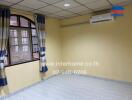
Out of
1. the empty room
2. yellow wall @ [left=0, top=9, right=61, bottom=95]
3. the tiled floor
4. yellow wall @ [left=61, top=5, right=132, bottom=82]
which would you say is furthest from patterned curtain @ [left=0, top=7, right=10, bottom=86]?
yellow wall @ [left=61, top=5, right=132, bottom=82]

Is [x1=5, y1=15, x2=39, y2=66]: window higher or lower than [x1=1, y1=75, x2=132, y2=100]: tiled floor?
higher

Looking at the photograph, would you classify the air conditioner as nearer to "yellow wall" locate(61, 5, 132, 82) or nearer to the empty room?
the empty room

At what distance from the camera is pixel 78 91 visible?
3150 mm

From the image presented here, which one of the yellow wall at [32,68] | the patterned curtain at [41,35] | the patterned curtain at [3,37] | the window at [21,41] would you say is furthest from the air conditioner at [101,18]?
the patterned curtain at [3,37]

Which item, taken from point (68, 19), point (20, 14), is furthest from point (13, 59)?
point (68, 19)

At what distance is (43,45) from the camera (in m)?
3.91

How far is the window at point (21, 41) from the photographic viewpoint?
10.4ft

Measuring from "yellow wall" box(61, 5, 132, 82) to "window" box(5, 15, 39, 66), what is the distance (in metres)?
1.49

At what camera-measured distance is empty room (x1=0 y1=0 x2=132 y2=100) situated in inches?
115

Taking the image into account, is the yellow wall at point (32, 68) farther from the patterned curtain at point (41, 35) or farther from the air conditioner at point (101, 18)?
the air conditioner at point (101, 18)

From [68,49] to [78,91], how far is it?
2010mm

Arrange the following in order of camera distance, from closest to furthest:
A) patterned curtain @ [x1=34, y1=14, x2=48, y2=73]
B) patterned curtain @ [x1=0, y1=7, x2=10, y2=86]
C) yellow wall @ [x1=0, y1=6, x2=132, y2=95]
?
patterned curtain @ [x1=0, y1=7, x2=10, y2=86] → yellow wall @ [x1=0, y1=6, x2=132, y2=95] → patterned curtain @ [x1=34, y1=14, x2=48, y2=73]

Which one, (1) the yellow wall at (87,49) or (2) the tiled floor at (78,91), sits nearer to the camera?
(2) the tiled floor at (78,91)

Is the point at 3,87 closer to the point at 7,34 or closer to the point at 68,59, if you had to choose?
the point at 7,34
